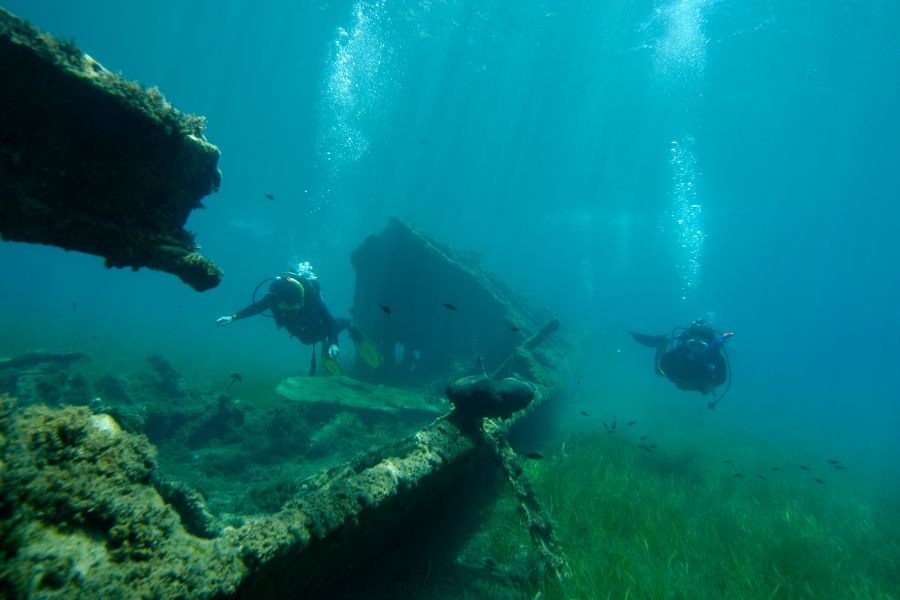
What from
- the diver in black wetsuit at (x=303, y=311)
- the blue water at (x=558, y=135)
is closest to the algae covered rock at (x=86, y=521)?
the diver in black wetsuit at (x=303, y=311)

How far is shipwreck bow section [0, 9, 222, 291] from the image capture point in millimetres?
2479

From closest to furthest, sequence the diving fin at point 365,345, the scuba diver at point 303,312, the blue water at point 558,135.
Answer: the scuba diver at point 303,312
the diving fin at point 365,345
the blue water at point 558,135

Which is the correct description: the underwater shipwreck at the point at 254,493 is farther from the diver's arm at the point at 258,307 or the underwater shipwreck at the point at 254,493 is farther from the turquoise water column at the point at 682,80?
the turquoise water column at the point at 682,80

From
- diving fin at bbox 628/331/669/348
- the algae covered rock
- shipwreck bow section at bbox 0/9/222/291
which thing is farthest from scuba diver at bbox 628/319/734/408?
the algae covered rock

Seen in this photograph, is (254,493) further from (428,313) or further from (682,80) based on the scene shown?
(682,80)

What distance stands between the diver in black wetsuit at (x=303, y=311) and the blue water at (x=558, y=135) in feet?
51.6

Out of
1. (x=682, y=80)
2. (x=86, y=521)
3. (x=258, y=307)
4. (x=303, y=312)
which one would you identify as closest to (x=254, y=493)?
(x=258, y=307)

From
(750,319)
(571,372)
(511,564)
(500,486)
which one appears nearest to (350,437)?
(500,486)

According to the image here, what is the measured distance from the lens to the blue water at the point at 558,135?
108ft

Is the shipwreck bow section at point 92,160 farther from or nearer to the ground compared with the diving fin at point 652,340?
farther from the ground

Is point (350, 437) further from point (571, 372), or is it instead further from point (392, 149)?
point (392, 149)

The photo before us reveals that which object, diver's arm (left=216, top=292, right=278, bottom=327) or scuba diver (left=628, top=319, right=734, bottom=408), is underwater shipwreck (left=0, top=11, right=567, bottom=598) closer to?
diver's arm (left=216, top=292, right=278, bottom=327)

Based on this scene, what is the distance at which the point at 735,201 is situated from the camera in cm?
6406

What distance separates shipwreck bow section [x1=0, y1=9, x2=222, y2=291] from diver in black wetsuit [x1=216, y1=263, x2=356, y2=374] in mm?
5795
